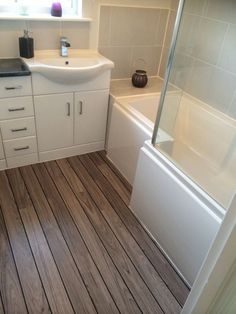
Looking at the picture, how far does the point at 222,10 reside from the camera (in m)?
2.04

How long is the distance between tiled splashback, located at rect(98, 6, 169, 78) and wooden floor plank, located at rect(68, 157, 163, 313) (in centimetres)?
127

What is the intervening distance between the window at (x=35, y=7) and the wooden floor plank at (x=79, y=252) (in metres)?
1.33

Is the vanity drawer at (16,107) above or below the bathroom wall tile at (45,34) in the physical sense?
below

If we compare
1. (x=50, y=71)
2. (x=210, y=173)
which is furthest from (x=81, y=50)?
(x=210, y=173)

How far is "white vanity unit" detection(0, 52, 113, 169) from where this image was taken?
199cm

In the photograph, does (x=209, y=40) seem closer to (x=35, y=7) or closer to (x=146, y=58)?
(x=146, y=58)

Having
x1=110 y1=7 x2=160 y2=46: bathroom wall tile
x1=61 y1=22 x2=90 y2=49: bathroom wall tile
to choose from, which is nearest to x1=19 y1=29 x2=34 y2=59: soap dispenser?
x1=61 y1=22 x2=90 y2=49: bathroom wall tile

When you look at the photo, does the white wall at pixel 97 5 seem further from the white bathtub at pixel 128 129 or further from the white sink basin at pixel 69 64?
the white bathtub at pixel 128 129

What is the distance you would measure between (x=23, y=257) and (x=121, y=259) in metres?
0.61

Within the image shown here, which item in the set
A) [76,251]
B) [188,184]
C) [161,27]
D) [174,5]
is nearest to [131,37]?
[161,27]

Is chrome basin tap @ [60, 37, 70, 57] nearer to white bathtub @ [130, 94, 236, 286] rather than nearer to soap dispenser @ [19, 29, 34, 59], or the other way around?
soap dispenser @ [19, 29, 34, 59]

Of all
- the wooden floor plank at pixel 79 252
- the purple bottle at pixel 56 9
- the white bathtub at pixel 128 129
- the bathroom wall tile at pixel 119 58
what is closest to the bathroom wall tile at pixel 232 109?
the white bathtub at pixel 128 129

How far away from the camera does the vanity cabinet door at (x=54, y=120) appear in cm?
214

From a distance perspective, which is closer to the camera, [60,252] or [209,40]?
[60,252]
